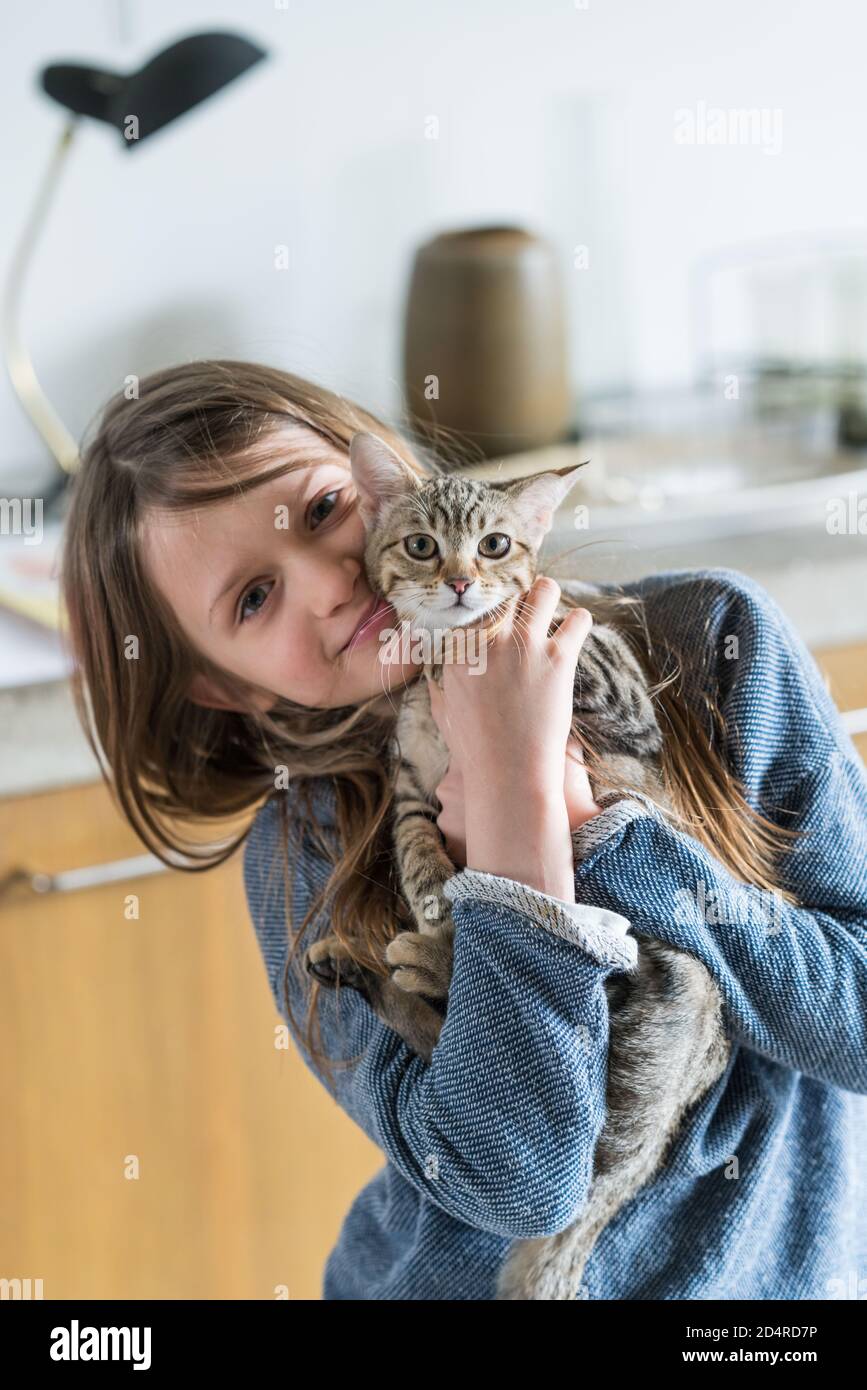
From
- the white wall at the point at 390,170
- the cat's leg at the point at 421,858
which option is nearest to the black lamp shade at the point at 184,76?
the white wall at the point at 390,170

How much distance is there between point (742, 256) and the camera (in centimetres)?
149

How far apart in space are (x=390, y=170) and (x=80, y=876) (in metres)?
0.88

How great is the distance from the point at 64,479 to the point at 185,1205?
2.16 ft

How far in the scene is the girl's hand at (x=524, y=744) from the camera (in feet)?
1.64

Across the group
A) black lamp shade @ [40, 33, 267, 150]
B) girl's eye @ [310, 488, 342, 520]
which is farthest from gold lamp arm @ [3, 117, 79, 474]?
girl's eye @ [310, 488, 342, 520]

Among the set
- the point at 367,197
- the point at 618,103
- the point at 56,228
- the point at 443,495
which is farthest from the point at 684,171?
the point at 443,495

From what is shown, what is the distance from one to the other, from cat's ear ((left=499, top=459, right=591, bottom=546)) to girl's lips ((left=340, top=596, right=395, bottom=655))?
2.7 inches

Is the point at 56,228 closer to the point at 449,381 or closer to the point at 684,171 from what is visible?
the point at 449,381

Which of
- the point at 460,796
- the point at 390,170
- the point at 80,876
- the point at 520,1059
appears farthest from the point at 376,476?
the point at 390,170

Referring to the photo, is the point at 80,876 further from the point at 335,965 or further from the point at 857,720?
the point at 857,720

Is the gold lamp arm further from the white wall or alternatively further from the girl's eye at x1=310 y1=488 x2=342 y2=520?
the girl's eye at x1=310 y1=488 x2=342 y2=520

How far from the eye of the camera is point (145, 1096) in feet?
3.10

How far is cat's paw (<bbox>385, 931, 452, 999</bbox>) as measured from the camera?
0.54 meters

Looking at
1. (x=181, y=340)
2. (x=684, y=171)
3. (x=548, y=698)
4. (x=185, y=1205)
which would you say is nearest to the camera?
(x=548, y=698)
